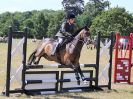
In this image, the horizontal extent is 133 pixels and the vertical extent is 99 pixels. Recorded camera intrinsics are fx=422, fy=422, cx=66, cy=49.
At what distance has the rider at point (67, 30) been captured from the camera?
13.3 meters

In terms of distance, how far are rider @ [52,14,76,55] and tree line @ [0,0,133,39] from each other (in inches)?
1714

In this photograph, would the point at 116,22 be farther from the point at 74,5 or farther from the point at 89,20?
the point at 74,5

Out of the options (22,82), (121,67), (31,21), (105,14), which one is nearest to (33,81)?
(22,82)

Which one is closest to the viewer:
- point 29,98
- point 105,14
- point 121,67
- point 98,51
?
point 29,98

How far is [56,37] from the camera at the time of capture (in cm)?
1444

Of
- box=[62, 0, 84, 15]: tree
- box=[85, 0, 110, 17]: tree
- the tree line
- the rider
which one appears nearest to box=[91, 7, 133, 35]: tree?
the tree line

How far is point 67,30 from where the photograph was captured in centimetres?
1335

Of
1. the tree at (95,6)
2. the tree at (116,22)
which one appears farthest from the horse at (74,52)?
the tree at (95,6)

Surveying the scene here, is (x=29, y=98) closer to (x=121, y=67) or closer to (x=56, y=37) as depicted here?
(x=56, y=37)

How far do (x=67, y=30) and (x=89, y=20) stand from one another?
10041cm

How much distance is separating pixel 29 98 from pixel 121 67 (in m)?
5.64

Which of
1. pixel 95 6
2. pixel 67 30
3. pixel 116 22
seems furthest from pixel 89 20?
pixel 67 30

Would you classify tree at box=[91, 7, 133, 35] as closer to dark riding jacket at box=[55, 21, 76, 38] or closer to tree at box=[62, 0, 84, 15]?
tree at box=[62, 0, 84, 15]

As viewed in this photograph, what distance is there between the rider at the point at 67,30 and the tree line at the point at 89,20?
43523 mm
